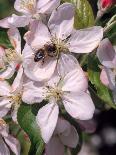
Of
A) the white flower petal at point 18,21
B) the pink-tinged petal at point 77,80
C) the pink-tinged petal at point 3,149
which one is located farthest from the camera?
the pink-tinged petal at point 3,149

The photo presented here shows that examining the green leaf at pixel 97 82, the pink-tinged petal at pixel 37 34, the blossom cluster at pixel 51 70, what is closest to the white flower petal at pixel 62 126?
the blossom cluster at pixel 51 70

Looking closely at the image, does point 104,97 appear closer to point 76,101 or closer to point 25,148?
point 76,101

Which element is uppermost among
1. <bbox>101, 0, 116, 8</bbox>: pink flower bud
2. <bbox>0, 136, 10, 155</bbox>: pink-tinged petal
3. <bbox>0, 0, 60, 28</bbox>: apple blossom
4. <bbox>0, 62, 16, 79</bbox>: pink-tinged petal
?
<bbox>0, 0, 60, 28</bbox>: apple blossom

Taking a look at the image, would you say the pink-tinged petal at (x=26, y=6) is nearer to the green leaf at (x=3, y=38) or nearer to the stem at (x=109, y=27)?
the green leaf at (x=3, y=38)

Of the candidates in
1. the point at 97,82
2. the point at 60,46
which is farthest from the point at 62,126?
the point at 60,46

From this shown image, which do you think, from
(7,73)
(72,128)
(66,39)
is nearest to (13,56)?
(7,73)

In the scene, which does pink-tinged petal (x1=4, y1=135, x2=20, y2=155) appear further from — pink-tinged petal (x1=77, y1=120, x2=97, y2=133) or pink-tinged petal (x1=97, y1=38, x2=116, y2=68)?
pink-tinged petal (x1=97, y1=38, x2=116, y2=68)

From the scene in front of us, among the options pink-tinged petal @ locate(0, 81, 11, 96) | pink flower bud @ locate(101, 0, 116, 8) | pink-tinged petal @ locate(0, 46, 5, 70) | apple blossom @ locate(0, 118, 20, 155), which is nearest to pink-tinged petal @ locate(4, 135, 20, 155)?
Answer: apple blossom @ locate(0, 118, 20, 155)
